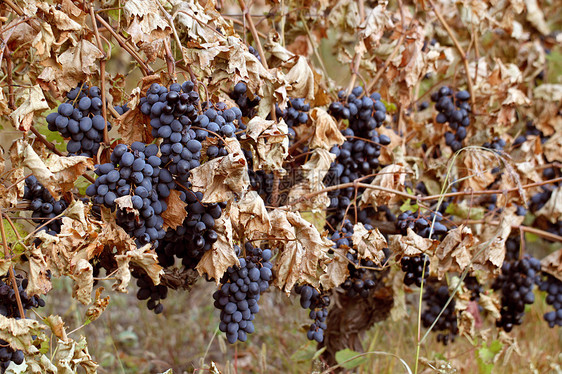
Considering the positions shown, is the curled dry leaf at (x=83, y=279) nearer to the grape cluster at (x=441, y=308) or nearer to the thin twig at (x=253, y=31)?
the thin twig at (x=253, y=31)

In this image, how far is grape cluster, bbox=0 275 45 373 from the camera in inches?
53.6

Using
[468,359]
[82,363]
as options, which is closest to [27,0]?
[82,363]

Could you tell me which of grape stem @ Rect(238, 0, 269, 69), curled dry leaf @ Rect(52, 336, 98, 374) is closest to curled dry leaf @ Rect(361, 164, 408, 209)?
grape stem @ Rect(238, 0, 269, 69)

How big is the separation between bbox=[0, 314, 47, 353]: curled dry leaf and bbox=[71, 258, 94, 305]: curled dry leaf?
0.12 metres

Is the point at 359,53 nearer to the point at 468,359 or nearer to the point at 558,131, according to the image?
the point at 558,131

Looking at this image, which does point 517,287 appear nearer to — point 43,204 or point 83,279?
point 83,279

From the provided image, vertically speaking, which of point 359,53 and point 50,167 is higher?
point 359,53

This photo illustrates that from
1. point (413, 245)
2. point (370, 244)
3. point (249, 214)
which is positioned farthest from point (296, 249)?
point (413, 245)

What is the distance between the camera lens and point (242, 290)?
1.62m

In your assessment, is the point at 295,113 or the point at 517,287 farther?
the point at 517,287

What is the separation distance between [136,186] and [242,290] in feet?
1.64

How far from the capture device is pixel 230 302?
5.43 feet

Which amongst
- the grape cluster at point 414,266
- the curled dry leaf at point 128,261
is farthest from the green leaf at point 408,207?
the curled dry leaf at point 128,261

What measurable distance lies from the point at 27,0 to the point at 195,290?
3.01 meters
